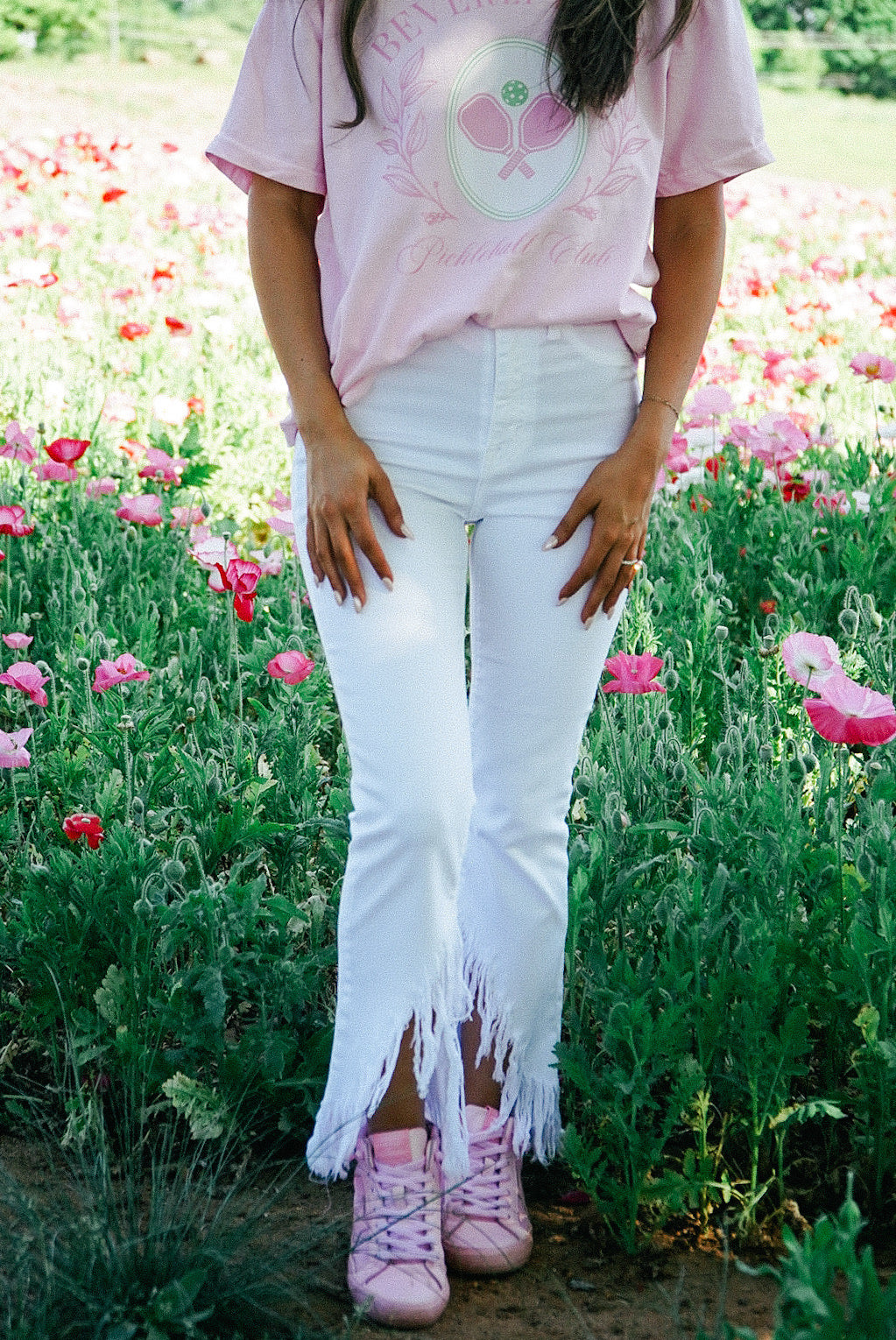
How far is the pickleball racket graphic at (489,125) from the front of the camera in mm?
1636

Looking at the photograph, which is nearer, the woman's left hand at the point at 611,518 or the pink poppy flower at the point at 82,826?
the woman's left hand at the point at 611,518

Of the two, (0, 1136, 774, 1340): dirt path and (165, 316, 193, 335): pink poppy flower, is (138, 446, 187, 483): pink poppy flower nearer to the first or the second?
(165, 316, 193, 335): pink poppy flower

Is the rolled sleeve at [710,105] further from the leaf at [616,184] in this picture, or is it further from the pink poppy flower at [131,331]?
the pink poppy flower at [131,331]

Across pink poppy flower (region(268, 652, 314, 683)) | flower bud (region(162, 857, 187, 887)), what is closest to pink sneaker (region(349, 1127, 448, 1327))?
flower bud (region(162, 857, 187, 887))

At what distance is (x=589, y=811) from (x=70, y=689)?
108cm

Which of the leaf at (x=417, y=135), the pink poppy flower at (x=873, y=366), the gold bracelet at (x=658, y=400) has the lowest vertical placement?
the pink poppy flower at (x=873, y=366)

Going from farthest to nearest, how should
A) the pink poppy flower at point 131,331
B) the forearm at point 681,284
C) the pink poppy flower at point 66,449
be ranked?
the pink poppy flower at point 131,331, the pink poppy flower at point 66,449, the forearm at point 681,284

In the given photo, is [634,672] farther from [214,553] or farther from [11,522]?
[11,522]

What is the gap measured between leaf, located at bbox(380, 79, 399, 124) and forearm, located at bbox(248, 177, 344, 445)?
0.52ft

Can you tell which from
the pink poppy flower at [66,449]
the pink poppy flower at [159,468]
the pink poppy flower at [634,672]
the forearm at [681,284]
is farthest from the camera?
the pink poppy flower at [159,468]

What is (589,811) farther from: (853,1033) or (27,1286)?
(27,1286)

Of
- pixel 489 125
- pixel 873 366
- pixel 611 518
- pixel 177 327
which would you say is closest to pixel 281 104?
pixel 489 125

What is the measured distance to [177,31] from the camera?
1101 inches

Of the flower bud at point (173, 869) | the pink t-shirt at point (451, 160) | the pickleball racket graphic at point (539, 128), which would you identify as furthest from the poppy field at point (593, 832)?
the pickleball racket graphic at point (539, 128)
